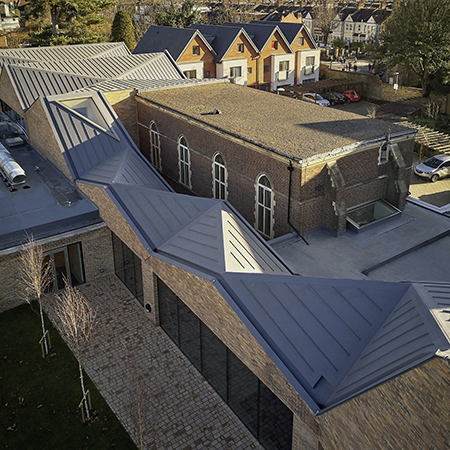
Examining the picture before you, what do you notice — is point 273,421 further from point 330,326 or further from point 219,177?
point 219,177

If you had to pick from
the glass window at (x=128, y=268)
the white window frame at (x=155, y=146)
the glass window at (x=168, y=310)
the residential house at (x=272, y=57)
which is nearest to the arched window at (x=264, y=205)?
the glass window at (x=168, y=310)

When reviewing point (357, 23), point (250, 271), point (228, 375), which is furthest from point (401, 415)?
point (357, 23)

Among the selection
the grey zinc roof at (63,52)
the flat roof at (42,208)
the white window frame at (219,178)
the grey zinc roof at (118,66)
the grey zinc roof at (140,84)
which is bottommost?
the flat roof at (42,208)

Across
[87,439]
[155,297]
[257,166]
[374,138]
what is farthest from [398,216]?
[87,439]

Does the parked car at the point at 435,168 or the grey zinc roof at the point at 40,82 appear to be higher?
the grey zinc roof at the point at 40,82

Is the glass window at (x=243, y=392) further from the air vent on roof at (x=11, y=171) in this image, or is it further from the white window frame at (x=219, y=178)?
the air vent on roof at (x=11, y=171)

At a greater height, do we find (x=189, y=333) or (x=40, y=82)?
(x=40, y=82)

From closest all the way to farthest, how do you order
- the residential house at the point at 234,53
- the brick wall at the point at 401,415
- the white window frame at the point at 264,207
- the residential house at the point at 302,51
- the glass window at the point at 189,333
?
the brick wall at the point at 401,415
the glass window at the point at 189,333
the white window frame at the point at 264,207
the residential house at the point at 234,53
the residential house at the point at 302,51
